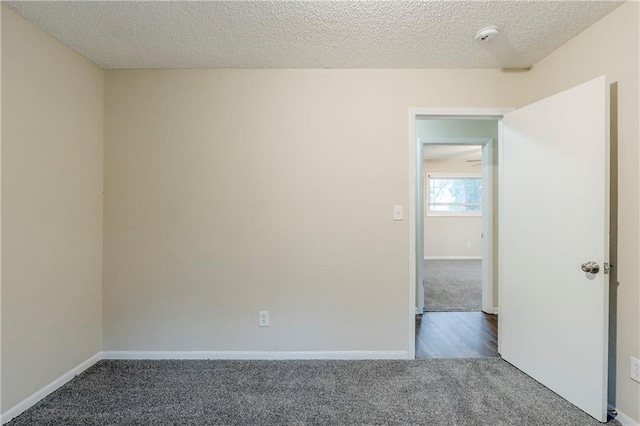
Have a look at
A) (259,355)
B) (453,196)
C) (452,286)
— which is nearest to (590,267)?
(259,355)

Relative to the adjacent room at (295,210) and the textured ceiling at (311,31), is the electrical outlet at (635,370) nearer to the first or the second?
the adjacent room at (295,210)

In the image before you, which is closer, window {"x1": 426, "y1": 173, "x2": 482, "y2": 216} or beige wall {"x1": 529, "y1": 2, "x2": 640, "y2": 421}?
beige wall {"x1": 529, "y1": 2, "x2": 640, "y2": 421}

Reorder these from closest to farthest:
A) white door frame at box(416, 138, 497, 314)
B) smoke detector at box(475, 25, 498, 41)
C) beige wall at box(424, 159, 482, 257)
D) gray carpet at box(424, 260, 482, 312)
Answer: smoke detector at box(475, 25, 498, 41)
white door frame at box(416, 138, 497, 314)
gray carpet at box(424, 260, 482, 312)
beige wall at box(424, 159, 482, 257)

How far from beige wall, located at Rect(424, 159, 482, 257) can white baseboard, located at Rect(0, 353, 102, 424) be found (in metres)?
6.94

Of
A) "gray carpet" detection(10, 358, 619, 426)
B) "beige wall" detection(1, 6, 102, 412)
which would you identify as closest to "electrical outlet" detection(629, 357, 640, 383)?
"gray carpet" detection(10, 358, 619, 426)

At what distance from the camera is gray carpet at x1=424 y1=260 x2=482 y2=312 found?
3.88 m

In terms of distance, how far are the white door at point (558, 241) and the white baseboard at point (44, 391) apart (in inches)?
128

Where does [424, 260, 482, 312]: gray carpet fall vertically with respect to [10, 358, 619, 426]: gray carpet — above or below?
below

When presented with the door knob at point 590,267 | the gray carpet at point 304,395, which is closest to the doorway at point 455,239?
the gray carpet at point 304,395

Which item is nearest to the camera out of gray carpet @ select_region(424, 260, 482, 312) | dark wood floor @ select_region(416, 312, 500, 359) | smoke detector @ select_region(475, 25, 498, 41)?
smoke detector @ select_region(475, 25, 498, 41)

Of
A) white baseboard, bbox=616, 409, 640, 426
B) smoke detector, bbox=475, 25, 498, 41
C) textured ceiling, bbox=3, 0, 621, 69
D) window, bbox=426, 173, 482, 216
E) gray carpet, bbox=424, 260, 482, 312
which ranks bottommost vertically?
gray carpet, bbox=424, 260, 482, 312

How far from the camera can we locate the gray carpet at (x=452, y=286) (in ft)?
12.7

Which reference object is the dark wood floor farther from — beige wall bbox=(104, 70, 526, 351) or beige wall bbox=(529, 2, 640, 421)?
beige wall bbox=(529, 2, 640, 421)

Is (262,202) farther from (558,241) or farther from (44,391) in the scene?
(558,241)
